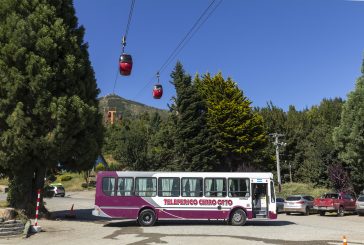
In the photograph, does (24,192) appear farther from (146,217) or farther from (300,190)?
(300,190)

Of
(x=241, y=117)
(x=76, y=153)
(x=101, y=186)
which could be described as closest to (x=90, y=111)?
(x=76, y=153)

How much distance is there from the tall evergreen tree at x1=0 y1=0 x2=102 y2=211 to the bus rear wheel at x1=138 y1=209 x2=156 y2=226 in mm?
4591

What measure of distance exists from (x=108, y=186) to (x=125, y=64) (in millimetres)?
8214

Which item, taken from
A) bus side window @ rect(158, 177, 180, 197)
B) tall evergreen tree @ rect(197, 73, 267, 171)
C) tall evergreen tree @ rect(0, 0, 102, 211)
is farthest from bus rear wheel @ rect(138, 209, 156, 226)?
tall evergreen tree @ rect(197, 73, 267, 171)

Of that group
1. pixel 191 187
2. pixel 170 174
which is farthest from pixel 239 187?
pixel 170 174

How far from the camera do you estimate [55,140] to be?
848 inches

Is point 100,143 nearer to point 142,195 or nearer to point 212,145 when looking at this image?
point 142,195

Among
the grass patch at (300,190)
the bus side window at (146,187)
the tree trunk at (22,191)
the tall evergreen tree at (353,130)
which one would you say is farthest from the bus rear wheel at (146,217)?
the grass patch at (300,190)

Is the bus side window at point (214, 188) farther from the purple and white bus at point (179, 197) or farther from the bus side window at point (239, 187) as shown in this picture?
the bus side window at point (239, 187)

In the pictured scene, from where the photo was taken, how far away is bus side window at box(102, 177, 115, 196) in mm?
22266

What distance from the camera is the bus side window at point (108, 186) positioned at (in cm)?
2227

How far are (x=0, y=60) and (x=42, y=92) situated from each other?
2.64 meters

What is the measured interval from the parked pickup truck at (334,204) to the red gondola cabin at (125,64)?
22.2 meters

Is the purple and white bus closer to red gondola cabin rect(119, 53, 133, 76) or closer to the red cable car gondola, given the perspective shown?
the red cable car gondola
